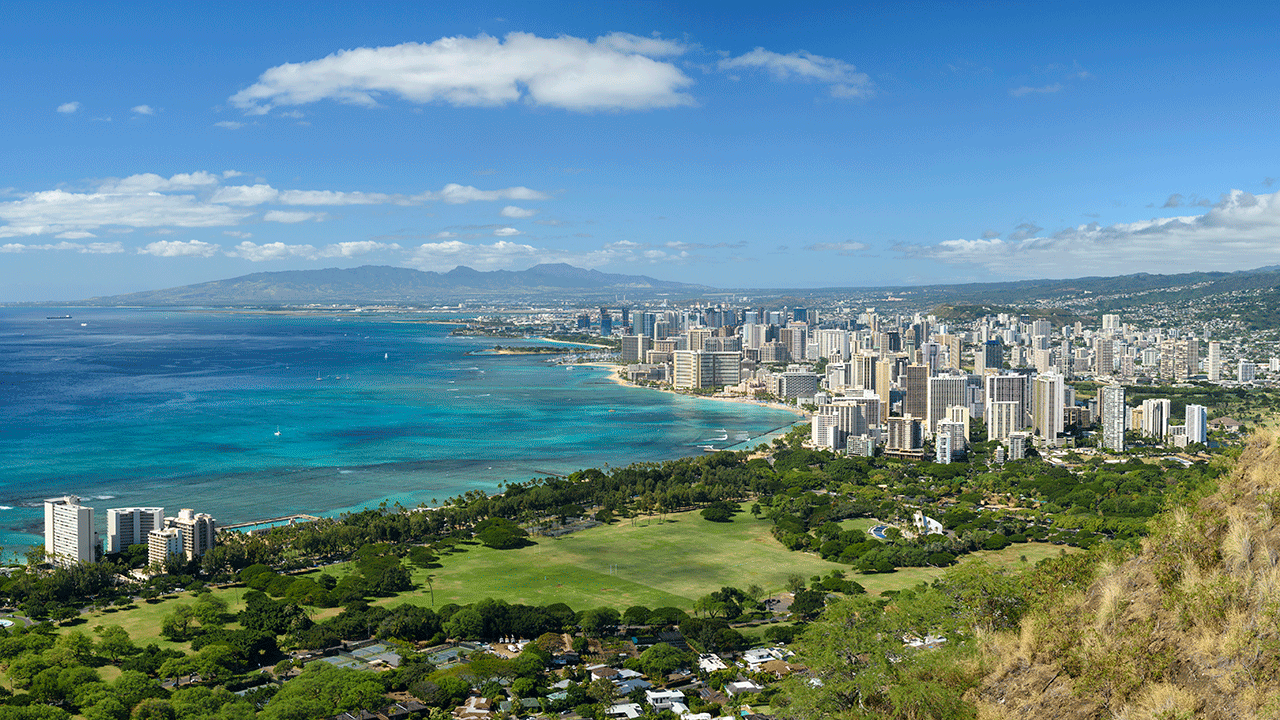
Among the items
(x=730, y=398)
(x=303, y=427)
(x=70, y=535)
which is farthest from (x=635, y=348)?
(x=70, y=535)

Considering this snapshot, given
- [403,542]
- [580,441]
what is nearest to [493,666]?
[403,542]

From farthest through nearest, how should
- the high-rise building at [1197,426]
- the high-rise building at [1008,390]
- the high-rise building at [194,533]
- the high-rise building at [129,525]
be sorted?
the high-rise building at [1008,390] < the high-rise building at [1197,426] < the high-rise building at [129,525] < the high-rise building at [194,533]

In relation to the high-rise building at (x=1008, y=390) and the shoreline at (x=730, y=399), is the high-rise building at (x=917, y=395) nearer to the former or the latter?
the high-rise building at (x=1008, y=390)

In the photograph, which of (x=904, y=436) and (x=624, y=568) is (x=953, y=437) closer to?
(x=904, y=436)

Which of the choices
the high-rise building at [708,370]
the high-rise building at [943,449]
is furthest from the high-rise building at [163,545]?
the high-rise building at [708,370]

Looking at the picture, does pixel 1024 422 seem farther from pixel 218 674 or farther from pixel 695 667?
pixel 218 674

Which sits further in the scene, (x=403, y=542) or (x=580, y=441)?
(x=580, y=441)
